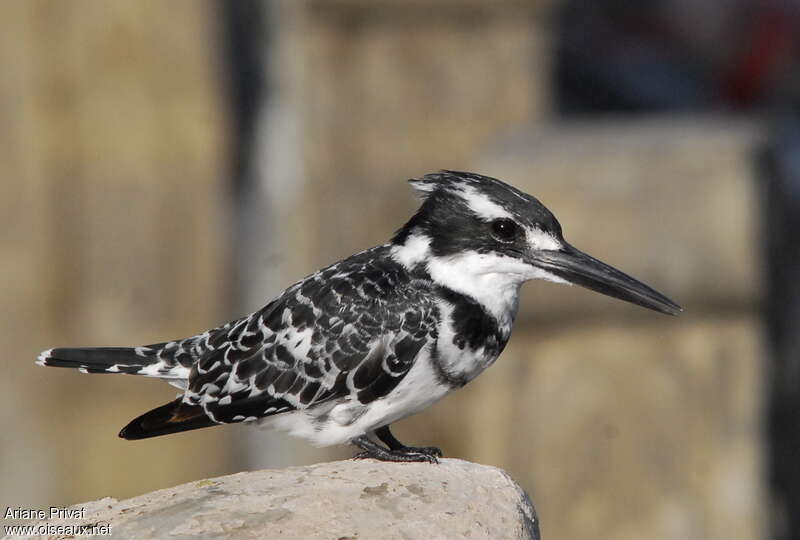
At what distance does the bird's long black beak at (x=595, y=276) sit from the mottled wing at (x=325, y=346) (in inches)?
15.9

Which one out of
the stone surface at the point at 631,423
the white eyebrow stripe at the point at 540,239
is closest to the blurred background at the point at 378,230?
the stone surface at the point at 631,423

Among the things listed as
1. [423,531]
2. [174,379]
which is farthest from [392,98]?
[423,531]

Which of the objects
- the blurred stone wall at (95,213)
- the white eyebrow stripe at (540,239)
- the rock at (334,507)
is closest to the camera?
the rock at (334,507)

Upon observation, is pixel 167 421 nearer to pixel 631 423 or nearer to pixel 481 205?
pixel 481 205

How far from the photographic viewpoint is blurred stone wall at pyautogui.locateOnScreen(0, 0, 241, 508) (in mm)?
9102

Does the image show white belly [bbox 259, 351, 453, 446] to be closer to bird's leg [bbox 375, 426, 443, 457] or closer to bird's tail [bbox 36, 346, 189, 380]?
bird's leg [bbox 375, 426, 443, 457]

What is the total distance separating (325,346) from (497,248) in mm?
643

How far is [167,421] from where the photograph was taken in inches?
193

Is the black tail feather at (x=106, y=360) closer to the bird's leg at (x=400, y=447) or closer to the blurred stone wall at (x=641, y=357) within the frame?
the bird's leg at (x=400, y=447)

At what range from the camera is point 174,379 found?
5.25m

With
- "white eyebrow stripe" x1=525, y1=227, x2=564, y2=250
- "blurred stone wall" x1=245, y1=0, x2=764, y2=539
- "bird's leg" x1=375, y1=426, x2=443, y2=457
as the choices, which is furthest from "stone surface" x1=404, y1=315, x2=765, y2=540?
"white eyebrow stripe" x1=525, y1=227, x2=564, y2=250

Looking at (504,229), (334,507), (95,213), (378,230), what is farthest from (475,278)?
(95,213)

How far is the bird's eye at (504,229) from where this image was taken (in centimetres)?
477

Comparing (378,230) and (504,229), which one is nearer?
(504,229)
